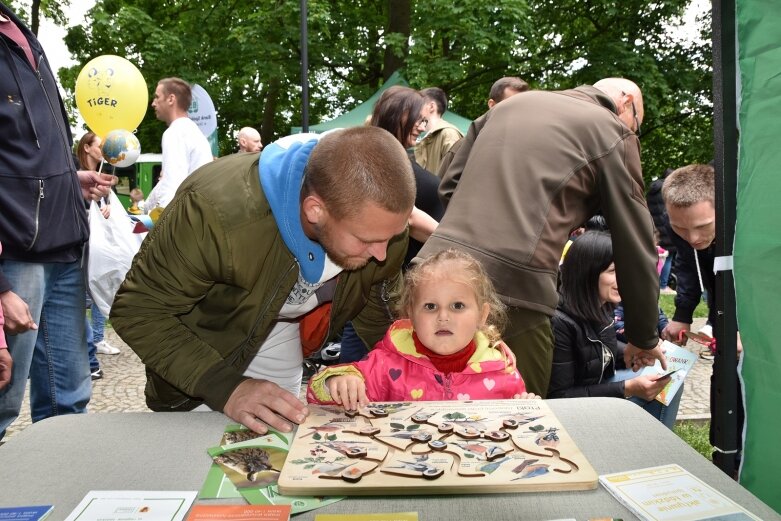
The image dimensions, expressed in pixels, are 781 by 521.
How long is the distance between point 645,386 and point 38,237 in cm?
216

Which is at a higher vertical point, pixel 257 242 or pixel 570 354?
pixel 257 242

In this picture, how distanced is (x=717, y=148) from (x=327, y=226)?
0.92 metres

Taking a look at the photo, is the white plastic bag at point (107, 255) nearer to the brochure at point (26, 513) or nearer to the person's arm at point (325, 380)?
the person's arm at point (325, 380)

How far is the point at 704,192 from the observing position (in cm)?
273

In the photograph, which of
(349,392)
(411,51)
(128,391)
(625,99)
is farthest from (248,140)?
(411,51)

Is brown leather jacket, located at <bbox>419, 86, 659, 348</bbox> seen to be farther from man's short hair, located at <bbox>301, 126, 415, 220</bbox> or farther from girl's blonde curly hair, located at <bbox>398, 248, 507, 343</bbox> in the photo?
man's short hair, located at <bbox>301, 126, 415, 220</bbox>

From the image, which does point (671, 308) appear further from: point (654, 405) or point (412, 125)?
point (412, 125)

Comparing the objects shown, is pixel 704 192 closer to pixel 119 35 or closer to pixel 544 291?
pixel 544 291

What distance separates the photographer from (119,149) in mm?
3766

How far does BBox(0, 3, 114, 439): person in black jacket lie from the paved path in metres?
1.75

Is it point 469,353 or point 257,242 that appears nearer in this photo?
point 257,242

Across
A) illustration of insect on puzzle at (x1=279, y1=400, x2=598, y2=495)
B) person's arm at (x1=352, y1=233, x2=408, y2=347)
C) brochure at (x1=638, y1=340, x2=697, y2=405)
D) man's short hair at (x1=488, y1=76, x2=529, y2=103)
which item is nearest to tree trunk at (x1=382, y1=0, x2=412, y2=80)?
man's short hair at (x1=488, y1=76, x2=529, y2=103)

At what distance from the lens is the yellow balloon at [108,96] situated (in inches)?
174

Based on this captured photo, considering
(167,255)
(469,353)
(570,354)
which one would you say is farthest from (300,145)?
(570,354)
